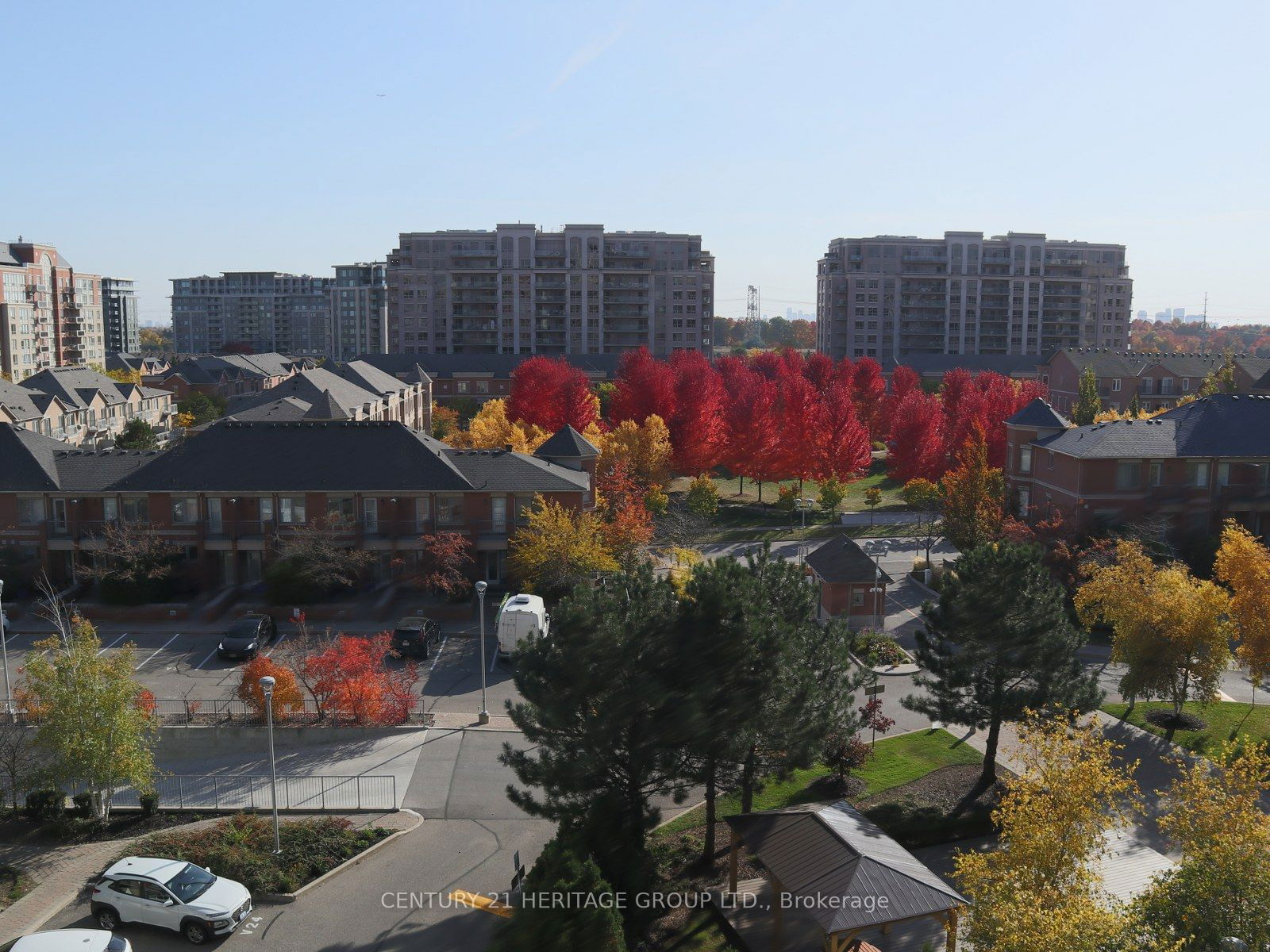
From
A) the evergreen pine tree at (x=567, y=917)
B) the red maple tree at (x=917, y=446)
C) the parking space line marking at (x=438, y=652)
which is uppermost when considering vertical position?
the red maple tree at (x=917, y=446)

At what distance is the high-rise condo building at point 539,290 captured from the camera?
409ft

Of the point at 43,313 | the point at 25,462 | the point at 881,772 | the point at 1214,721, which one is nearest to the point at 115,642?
the point at 25,462

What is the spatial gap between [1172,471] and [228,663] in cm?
3987

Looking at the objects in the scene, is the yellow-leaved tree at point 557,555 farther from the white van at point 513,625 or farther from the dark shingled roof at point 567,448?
the dark shingled roof at point 567,448

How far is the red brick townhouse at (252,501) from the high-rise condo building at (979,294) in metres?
96.2

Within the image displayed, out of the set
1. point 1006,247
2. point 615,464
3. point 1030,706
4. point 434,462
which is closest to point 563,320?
point 1006,247

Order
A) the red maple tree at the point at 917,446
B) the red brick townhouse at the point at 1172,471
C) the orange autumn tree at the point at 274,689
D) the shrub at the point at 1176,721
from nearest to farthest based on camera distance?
1. the orange autumn tree at the point at 274,689
2. the shrub at the point at 1176,721
3. the red brick townhouse at the point at 1172,471
4. the red maple tree at the point at 917,446

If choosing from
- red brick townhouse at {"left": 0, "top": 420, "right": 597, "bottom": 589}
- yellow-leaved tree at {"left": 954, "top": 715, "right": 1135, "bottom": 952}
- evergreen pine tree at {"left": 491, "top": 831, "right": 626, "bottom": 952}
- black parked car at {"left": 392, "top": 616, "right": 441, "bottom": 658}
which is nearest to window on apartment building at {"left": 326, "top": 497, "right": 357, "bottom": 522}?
red brick townhouse at {"left": 0, "top": 420, "right": 597, "bottom": 589}

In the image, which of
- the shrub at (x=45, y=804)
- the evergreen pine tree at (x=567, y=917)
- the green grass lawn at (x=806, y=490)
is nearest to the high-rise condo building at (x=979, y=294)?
the green grass lawn at (x=806, y=490)

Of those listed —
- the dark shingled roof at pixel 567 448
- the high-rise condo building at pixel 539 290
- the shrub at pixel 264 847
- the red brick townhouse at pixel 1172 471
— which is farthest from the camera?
the high-rise condo building at pixel 539 290

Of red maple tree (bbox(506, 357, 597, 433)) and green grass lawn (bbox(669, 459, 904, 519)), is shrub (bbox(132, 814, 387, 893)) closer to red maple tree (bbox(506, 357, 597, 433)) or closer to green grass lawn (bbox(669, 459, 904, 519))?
green grass lawn (bbox(669, 459, 904, 519))

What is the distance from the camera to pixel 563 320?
Result: 125 m

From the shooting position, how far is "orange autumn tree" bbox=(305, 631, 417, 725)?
1172 inches

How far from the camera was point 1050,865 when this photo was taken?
1664cm
